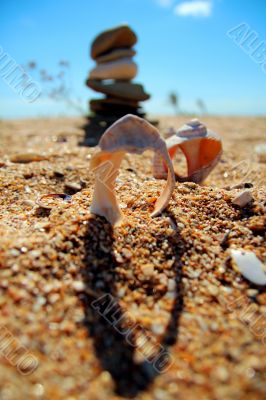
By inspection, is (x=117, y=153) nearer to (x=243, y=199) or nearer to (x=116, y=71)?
(x=243, y=199)

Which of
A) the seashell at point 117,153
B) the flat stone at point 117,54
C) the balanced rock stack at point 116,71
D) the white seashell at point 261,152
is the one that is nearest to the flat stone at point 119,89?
the balanced rock stack at point 116,71

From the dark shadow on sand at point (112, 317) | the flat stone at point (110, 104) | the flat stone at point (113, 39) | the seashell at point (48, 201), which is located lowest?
the dark shadow on sand at point (112, 317)

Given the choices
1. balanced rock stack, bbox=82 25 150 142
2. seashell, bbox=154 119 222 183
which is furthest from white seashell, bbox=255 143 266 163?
balanced rock stack, bbox=82 25 150 142

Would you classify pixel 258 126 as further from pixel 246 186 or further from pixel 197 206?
pixel 197 206

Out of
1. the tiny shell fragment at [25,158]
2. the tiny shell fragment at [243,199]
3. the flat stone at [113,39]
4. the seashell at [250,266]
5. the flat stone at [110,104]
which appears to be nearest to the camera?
the seashell at [250,266]

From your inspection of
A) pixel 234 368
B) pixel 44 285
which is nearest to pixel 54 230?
pixel 44 285

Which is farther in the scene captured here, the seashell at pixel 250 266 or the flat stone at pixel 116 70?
the flat stone at pixel 116 70

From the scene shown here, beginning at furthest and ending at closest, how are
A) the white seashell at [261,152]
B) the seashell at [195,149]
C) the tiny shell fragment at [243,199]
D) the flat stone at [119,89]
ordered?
the flat stone at [119,89]
the white seashell at [261,152]
the seashell at [195,149]
the tiny shell fragment at [243,199]

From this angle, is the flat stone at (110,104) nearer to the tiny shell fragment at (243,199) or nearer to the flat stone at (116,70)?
the flat stone at (116,70)
